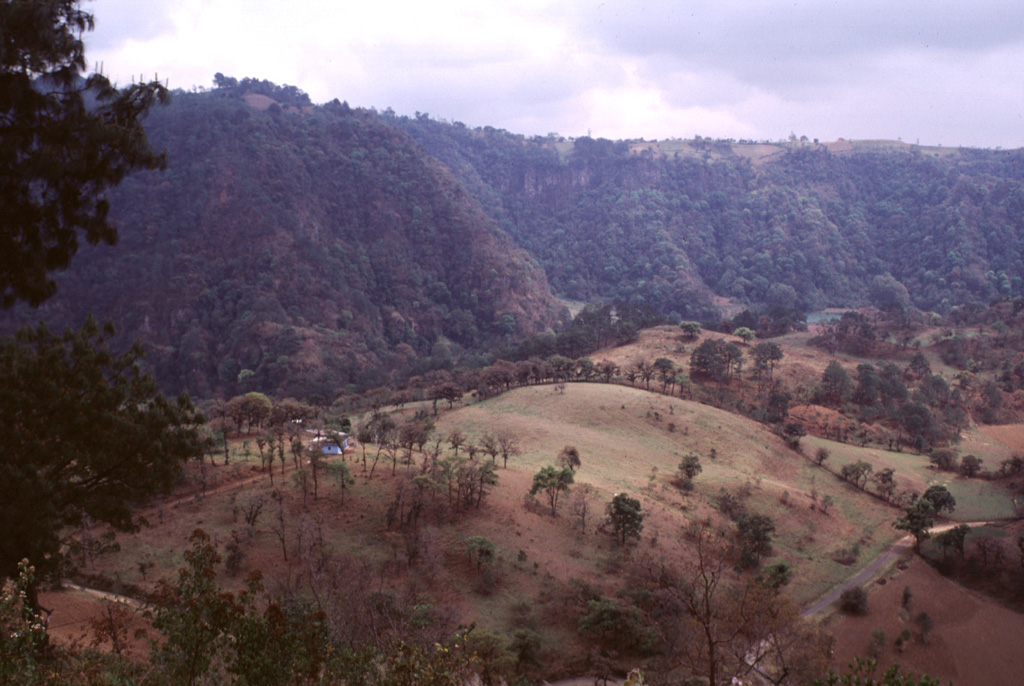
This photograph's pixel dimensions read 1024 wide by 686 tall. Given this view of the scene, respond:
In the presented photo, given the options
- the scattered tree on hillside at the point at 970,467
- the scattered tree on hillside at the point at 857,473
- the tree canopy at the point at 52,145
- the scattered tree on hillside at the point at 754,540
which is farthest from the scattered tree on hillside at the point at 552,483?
the scattered tree on hillside at the point at 970,467

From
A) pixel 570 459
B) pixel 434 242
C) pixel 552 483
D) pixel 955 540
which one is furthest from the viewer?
pixel 434 242

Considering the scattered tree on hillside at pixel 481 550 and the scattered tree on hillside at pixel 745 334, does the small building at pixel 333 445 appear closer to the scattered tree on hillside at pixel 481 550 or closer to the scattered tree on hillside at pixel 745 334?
the scattered tree on hillside at pixel 481 550

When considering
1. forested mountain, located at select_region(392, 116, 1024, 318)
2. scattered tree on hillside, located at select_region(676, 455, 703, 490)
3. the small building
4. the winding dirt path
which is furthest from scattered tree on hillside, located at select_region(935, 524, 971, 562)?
forested mountain, located at select_region(392, 116, 1024, 318)

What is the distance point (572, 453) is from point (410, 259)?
286 ft

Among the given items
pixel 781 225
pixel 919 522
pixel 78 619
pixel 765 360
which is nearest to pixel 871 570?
pixel 919 522

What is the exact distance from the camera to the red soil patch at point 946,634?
22922 mm

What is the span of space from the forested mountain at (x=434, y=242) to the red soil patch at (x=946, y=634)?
62.6 metres

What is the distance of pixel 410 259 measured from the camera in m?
118

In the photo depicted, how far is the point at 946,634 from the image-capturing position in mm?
25031

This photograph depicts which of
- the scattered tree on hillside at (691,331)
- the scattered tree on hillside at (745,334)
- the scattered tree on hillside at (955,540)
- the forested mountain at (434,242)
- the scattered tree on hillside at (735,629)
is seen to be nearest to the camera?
the scattered tree on hillside at (735,629)

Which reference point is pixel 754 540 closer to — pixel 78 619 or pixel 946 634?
pixel 946 634

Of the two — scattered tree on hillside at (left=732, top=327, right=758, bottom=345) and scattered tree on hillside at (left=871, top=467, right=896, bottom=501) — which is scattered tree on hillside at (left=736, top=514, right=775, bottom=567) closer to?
scattered tree on hillside at (left=871, top=467, right=896, bottom=501)

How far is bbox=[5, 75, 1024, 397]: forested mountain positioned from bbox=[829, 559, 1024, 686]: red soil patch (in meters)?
62.6

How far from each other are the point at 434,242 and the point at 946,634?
4304 inches
